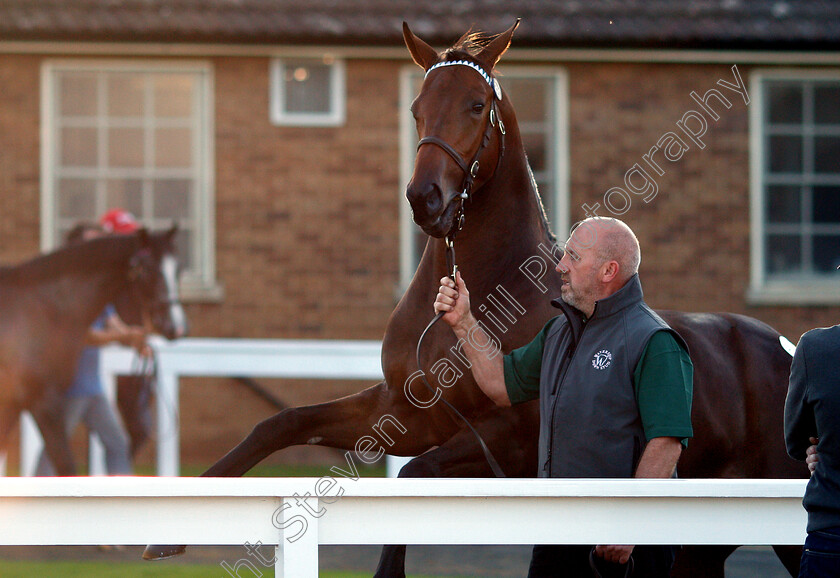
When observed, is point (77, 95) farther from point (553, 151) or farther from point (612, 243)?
point (612, 243)

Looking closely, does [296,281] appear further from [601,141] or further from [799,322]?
[799,322]

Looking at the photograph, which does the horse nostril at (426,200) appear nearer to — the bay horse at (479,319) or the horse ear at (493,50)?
the bay horse at (479,319)

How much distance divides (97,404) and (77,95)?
3869 millimetres

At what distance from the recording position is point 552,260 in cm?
392

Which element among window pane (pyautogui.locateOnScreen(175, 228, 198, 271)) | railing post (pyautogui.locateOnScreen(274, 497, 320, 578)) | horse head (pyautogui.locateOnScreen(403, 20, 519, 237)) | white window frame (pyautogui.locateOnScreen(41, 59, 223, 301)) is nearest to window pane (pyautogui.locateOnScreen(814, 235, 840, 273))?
white window frame (pyautogui.locateOnScreen(41, 59, 223, 301))

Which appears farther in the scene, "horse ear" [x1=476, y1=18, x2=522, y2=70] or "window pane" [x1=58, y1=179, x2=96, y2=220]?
"window pane" [x1=58, y1=179, x2=96, y2=220]

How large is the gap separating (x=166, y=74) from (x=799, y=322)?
650 centimetres

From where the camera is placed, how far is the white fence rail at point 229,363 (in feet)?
27.8

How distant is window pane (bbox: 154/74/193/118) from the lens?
33.6 ft

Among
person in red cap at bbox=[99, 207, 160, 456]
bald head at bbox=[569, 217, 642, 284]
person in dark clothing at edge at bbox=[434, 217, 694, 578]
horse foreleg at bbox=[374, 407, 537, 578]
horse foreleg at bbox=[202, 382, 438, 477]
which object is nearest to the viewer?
person in dark clothing at edge at bbox=[434, 217, 694, 578]

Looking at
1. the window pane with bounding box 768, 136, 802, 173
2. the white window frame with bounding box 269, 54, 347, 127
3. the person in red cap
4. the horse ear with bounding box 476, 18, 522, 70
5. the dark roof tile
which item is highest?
the dark roof tile

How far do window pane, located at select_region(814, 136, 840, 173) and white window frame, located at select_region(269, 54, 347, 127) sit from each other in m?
4.63

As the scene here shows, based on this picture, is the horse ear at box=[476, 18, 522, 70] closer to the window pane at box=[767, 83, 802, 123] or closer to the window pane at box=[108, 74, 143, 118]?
the window pane at box=[108, 74, 143, 118]

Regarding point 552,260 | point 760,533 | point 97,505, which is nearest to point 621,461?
point 760,533
